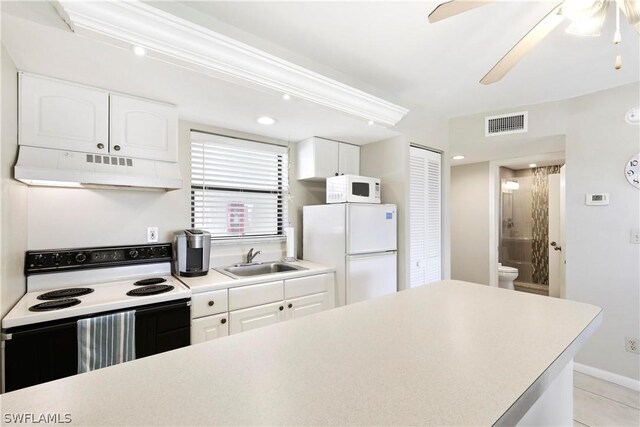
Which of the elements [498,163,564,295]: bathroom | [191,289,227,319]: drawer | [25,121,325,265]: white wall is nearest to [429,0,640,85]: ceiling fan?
[191,289,227,319]: drawer

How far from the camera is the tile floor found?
2035 millimetres

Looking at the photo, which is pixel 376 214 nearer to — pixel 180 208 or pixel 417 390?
pixel 180 208

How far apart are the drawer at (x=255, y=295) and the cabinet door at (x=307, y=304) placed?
0.14 meters

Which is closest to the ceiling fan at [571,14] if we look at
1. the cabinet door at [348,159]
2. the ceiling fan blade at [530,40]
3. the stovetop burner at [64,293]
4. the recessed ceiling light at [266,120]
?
the ceiling fan blade at [530,40]

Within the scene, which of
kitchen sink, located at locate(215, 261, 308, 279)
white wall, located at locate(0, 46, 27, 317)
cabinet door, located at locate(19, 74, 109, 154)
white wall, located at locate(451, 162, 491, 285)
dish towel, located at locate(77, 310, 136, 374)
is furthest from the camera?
white wall, located at locate(451, 162, 491, 285)

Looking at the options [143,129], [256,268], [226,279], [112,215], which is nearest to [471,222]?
[256,268]

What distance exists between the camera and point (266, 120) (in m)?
2.53

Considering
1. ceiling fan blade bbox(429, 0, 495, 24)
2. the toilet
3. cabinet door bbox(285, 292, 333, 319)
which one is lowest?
the toilet

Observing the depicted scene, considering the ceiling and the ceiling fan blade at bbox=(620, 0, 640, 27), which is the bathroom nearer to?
the ceiling

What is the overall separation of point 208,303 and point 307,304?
33.9 inches

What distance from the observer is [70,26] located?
1.32 metres

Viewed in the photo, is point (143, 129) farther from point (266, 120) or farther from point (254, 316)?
Result: point (254, 316)

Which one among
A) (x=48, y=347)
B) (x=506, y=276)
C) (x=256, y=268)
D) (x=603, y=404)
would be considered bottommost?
(x=603, y=404)

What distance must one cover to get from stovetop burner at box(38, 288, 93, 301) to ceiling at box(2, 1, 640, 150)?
4.21ft
